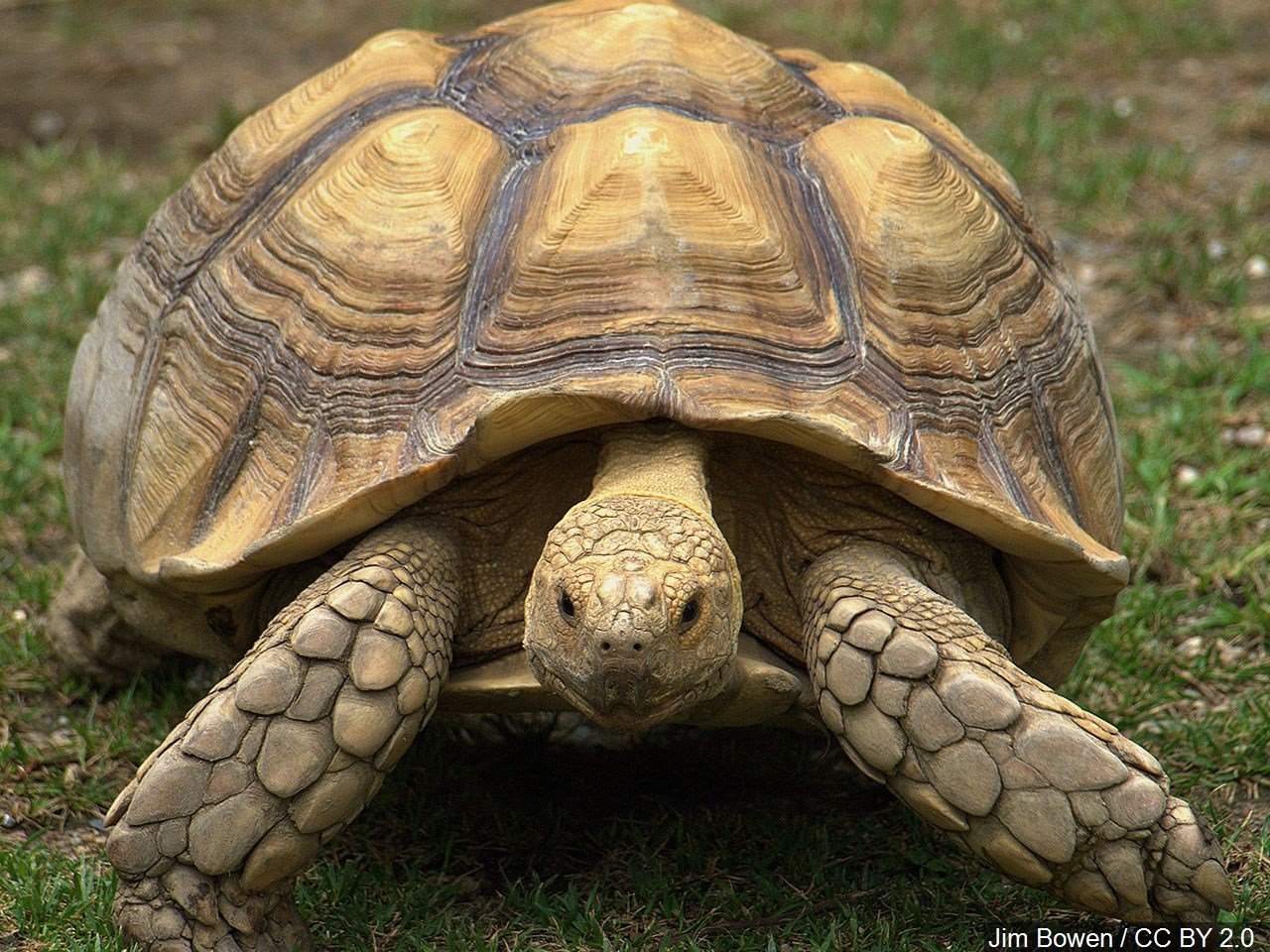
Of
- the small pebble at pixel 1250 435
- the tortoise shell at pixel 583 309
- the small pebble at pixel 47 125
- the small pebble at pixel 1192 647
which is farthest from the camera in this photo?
the small pebble at pixel 47 125

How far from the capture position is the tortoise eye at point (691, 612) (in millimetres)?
2271

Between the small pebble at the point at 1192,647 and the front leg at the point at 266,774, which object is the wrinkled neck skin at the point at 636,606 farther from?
the small pebble at the point at 1192,647

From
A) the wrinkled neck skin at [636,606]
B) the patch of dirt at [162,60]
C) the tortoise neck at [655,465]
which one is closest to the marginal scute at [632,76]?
the tortoise neck at [655,465]

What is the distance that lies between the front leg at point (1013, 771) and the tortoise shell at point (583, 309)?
289 millimetres

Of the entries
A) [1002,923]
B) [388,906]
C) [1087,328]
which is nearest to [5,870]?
[388,906]

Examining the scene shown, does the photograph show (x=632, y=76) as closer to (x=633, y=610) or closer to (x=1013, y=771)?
(x=633, y=610)

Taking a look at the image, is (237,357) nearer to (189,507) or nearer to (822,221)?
(189,507)

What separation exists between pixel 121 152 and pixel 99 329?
3.67 metres

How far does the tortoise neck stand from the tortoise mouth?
271 mm

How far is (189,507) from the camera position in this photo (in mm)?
2891

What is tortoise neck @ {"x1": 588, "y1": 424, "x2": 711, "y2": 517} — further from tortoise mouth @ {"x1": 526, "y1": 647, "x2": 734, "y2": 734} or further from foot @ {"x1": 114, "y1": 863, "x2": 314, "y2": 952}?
foot @ {"x1": 114, "y1": 863, "x2": 314, "y2": 952}

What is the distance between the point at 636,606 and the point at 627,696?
0.16 m

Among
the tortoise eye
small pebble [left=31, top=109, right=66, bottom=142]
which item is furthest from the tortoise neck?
small pebble [left=31, top=109, right=66, bottom=142]

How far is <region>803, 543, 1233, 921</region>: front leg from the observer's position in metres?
2.34
